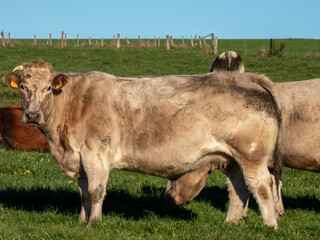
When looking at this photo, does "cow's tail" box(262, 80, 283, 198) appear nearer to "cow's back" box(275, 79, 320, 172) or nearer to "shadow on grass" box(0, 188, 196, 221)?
"cow's back" box(275, 79, 320, 172)

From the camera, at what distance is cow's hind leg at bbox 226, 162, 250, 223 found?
20.8 ft

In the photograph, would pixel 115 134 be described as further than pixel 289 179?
No

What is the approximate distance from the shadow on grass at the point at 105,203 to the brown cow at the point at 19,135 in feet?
12.9

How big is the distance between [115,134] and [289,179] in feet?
16.6

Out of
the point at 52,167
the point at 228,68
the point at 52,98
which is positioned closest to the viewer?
the point at 52,98

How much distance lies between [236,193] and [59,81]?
2.91m

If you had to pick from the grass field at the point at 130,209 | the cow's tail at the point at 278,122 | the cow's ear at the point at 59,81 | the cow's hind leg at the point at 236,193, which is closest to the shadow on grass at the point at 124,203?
the grass field at the point at 130,209

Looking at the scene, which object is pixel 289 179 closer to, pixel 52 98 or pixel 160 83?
pixel 160 83

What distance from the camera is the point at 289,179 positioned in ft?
31.1

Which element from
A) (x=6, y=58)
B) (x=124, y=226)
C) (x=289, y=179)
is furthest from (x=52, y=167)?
(x=6, y=58)

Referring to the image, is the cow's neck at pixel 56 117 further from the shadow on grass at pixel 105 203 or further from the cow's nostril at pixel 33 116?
the shadow on grass at pixel 105 203

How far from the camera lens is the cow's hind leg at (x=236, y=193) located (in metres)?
6.35

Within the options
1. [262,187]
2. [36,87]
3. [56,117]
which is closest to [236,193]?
[262,187]

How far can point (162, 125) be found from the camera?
5754mm
